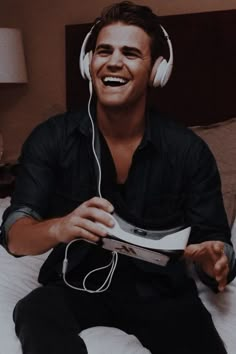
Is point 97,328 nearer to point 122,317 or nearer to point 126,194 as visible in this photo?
point 122,317

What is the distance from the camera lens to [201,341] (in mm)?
961

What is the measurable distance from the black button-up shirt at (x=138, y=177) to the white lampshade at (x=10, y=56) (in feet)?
4.09

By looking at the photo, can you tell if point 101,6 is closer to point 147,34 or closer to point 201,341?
point 147,34

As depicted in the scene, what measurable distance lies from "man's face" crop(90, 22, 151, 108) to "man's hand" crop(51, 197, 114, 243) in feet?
1.14

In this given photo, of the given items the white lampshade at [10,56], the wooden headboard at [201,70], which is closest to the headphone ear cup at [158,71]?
the wooden headboard at [201,70]

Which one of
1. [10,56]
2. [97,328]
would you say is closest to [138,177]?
[97,328]

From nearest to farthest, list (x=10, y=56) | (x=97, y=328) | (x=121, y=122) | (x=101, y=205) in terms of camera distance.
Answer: (x=101, y=205)
(x=97, y=328)
(x=121, y=122)
(x=10, y=56)

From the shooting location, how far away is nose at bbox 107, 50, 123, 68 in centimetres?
109

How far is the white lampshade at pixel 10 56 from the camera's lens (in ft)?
7.57

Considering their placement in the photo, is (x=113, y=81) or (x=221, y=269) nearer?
(x=221, y=269)

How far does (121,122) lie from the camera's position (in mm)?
1181

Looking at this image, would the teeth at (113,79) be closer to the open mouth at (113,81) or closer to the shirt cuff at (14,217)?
the open mouth at (113,81)

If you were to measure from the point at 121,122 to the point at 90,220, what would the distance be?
407 millimetres

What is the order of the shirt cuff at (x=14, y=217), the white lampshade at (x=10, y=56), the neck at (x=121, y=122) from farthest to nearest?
the white lampshade at (x=10, y=56), the neck at (x=121, y=122), the shirt cuff at (x=14, y=217)
